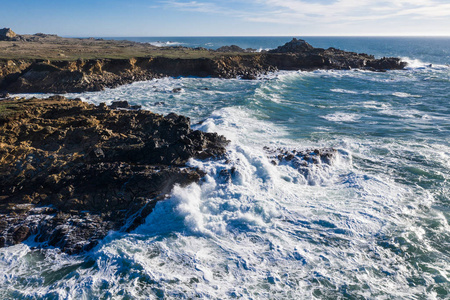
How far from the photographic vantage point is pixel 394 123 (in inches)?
916

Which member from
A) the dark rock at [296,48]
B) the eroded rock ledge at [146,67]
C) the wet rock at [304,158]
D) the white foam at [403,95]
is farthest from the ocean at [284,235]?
the dark rock at [296,48]

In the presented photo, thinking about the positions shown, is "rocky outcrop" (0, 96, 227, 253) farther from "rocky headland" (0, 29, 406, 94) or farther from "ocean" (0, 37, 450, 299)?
"rocky headland" (0, 29, 406, 94)

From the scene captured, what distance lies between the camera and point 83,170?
12.6 metres

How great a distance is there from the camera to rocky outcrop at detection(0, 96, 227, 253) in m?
10.6

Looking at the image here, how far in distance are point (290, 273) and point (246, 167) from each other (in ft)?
21.3

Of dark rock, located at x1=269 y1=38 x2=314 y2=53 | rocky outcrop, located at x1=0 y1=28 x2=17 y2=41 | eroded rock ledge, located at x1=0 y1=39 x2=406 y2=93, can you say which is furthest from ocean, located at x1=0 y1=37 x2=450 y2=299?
rocky outcrop, located at x1=0 y1=28 x2=17 y2=41

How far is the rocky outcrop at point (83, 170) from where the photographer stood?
34.9ft

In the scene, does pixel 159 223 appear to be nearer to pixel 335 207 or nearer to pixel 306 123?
pixel 335 207

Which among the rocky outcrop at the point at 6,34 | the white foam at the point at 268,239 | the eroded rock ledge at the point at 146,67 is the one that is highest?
the rocky outcrop at the point at 6,34

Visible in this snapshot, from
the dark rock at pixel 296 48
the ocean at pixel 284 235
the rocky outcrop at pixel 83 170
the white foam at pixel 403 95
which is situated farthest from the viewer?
the dark rock at pixel 296 48

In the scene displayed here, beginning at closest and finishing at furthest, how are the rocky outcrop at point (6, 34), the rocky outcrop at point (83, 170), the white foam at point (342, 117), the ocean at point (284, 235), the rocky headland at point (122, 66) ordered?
1. the ocean at point (284, 235)
2. the rocky outcrop at point (83, 170)
3. the white foam at point (342, 117)
4. the rocky headland at point (122, 66)
5. the rocky outcrop at point (6, 34)

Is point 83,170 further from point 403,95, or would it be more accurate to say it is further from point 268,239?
point 403,95

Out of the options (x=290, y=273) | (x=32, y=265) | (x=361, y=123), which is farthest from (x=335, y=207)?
(x=361, y=123)

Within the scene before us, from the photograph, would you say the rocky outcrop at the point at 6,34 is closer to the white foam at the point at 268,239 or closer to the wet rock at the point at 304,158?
the white foam at the point at 268,239
